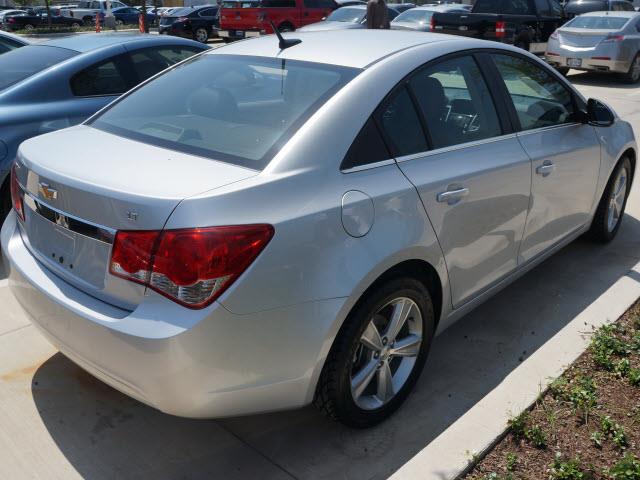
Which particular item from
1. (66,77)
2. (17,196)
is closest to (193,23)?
(66,77)

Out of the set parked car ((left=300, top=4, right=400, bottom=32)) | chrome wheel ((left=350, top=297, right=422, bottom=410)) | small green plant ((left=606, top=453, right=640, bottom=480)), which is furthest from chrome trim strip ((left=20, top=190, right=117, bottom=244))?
parked car ((left=300, top=4, right=400, bottom=32))

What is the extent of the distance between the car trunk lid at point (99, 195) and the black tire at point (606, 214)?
329 centimetres

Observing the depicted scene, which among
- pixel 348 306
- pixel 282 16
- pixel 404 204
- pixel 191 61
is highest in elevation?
pixel 191 61

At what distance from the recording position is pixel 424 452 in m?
2.76

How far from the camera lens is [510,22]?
45.7 feet

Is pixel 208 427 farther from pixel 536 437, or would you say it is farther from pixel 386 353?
pixel 536 437

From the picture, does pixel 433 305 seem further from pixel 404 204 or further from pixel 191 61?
pixel 191 61

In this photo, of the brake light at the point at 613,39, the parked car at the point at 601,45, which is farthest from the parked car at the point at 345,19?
the brake light at the point at 613,39

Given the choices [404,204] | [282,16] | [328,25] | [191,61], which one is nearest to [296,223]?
[404,204]

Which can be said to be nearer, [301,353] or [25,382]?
[301,353]

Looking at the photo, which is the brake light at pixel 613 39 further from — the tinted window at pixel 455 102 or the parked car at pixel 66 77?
the tinted window at pixel 455 102

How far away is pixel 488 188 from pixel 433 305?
64cm

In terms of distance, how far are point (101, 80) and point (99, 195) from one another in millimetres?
3237

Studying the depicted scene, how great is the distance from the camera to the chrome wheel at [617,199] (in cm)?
495
